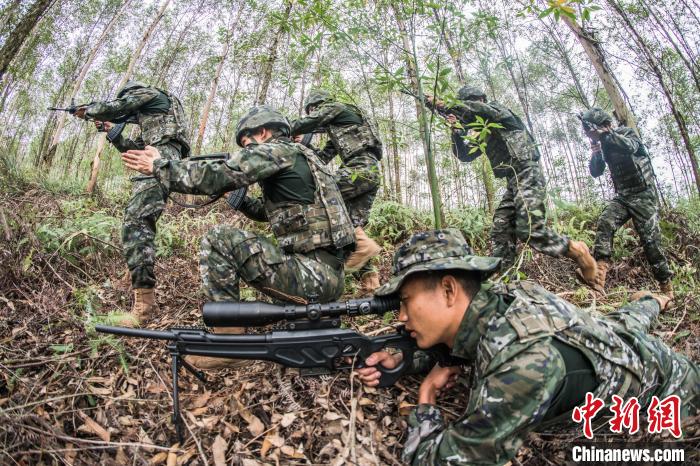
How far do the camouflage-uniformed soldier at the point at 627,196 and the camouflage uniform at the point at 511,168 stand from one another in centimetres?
139

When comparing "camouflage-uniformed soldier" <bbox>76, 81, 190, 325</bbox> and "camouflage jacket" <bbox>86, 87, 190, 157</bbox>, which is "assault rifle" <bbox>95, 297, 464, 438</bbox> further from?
"camouflage jacket" <bbox>86, 87, 190, 157</bbox>

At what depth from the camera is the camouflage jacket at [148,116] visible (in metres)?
4.12

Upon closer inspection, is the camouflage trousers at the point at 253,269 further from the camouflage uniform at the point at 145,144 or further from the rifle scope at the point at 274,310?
the camouflage uniform at the point at 145,144

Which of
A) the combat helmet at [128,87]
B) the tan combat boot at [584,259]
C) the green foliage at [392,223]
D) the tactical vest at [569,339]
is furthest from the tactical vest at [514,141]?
the combat helmet at [128,87]

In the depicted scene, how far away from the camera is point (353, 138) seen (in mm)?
4535

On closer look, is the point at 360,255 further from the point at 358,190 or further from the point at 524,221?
the point at 524,221

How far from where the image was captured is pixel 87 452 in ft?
6.30

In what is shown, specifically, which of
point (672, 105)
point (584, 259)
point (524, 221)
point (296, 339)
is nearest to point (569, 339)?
point (296, 339)

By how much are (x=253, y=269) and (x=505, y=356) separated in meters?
1.67

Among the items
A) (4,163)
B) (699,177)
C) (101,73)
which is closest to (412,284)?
(4,163)

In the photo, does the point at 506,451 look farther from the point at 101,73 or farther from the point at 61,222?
the point at 101,73

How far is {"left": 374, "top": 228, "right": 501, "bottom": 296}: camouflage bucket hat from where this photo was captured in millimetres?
1737

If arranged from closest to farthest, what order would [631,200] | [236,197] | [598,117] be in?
[236,197] < [631,200] < [598,117]

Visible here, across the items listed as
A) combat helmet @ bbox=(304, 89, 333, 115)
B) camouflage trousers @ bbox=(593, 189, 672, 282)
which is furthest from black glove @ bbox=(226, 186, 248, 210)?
camouflage trousers @ bbox=(593, 189, 672, 282)
